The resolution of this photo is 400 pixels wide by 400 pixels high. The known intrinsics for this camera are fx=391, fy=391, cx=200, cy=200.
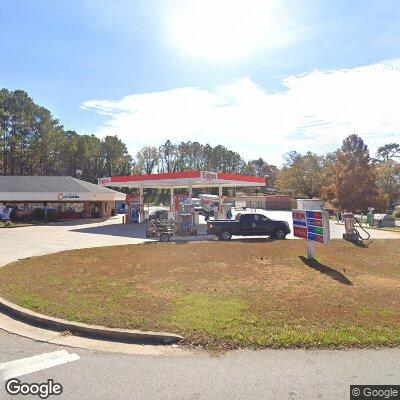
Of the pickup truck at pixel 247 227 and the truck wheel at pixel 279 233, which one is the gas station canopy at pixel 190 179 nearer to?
the pickup truck at pixel 247 227

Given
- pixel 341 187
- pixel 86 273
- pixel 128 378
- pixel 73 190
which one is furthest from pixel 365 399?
pixel 341 187

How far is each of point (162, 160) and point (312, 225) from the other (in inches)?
4351

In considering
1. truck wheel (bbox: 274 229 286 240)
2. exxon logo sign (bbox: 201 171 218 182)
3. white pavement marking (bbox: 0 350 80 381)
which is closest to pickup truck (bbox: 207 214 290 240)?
truck wheel (bbox: 274 229 286 240)

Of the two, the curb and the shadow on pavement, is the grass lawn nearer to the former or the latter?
the shadow on pavement

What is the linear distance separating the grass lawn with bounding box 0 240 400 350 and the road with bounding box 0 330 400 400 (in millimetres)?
521

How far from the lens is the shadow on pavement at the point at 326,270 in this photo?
→ 11922 mm

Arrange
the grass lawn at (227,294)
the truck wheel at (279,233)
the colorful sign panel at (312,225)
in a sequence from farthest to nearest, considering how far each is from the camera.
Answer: the truck wheel at (279,233) → the colorful sign panel at (312,225) → the grass lawn at (227,294)

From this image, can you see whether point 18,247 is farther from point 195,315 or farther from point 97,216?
point 97,216

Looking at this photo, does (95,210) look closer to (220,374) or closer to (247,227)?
(247,227)

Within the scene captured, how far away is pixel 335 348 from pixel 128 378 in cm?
357

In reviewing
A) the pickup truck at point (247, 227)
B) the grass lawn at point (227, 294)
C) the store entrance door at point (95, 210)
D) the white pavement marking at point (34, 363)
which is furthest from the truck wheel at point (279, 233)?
the store entrance door at point (95, 210)

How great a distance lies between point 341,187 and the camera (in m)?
52.7

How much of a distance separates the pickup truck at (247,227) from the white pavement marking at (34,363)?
59.4ft

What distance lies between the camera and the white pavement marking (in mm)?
5938
